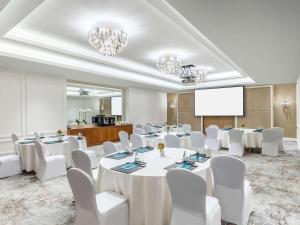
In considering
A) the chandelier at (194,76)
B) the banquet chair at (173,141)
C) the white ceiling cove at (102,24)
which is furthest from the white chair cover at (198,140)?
the chandelier at (194,76)

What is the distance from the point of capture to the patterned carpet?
9.25 feet

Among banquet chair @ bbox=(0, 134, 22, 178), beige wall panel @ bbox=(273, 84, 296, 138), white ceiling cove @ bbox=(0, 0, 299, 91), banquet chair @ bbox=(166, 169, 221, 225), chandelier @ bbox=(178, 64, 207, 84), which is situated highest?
white ceiling cove @ bbox=(0, 0, 299, 91)

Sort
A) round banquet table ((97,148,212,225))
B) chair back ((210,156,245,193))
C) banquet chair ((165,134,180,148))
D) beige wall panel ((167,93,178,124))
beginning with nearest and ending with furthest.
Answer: round banquet table ((97,148,212,225))
chair back ((210,156,245,193))
banquet chair ((165,134,180,148))
beige wall panel ((167,93,178,124))

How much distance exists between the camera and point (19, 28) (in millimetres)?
4164

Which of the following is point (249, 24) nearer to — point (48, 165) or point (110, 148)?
point (110, 148)

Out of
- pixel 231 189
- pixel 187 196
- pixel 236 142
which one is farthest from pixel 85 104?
pixel 187 196

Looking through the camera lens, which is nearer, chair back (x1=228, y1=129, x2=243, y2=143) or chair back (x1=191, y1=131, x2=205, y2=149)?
chair back (x1=191, y1=131, x2=205, y2=149)

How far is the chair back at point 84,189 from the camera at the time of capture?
78.5 inches

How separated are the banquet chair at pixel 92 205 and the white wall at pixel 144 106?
8397 mm

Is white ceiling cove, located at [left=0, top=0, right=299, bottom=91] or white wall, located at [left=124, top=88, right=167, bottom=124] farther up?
white ceiling cove, located at [left=0, top=0, right=299, bottom=91]

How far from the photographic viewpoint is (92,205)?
6.73ft

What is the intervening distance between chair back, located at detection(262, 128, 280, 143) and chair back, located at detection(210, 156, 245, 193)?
15.6 ft

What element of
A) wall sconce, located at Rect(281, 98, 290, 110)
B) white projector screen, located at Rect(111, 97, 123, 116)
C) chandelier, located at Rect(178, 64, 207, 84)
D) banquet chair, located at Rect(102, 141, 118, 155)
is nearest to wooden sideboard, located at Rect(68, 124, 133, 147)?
chandelier, located at Rect(178, 64, 207, 84)

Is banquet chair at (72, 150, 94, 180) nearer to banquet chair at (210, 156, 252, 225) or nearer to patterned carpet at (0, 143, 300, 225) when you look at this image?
patterned carpet at (0, 143, 300, 225)
